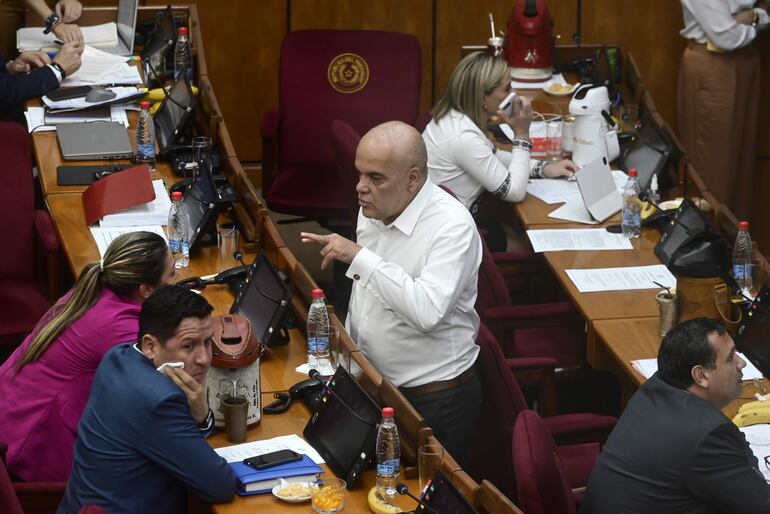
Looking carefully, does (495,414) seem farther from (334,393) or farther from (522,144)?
(522,144)

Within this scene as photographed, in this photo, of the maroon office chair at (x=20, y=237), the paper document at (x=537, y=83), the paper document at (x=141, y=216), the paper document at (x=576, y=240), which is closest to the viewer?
the paper document at (x=141, y=216)

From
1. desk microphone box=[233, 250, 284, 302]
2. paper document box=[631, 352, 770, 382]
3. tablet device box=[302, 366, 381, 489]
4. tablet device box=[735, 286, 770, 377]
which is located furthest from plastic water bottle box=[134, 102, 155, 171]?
tablet device box=[735, 286, 770, 377]

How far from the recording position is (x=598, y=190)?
209 inches

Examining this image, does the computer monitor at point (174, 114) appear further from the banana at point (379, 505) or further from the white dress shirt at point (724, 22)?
the white dress shirt at point (724, 22)

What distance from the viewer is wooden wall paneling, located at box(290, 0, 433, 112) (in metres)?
7.51

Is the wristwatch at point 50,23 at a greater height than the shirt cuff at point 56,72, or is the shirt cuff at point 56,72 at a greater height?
the wristwatch at point 50,23

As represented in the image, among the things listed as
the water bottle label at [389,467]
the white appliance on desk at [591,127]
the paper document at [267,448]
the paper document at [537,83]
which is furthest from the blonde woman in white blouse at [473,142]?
the water bottle label at [389,467]

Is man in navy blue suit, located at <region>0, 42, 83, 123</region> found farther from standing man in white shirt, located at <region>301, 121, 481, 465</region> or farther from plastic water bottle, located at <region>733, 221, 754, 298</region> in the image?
plastic water bottle, located at <region>733, 221, 754, 298</region>

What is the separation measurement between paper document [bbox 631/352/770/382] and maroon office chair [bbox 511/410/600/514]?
958 mm

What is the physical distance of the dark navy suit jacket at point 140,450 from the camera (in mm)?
3016

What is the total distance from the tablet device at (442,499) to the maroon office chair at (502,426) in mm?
861

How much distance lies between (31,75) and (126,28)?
34.9 inches

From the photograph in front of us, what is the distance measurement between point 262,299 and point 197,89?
2013 millimetres

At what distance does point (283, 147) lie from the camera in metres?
6.33
